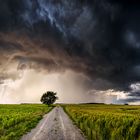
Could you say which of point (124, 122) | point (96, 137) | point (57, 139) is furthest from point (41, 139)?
point (124, 122)

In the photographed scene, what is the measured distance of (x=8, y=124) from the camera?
1478 inches

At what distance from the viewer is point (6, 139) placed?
24578 millimetres

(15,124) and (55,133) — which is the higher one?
(15,124)

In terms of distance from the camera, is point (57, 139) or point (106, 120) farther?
point (57, 139)

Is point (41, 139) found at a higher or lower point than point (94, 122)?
lower

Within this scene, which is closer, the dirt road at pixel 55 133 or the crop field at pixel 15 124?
the dirt road at pixel 55 133

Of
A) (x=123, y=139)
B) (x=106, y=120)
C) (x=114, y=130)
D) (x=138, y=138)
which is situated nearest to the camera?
(x=138, y=138)

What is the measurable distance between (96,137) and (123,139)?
716 centimetres

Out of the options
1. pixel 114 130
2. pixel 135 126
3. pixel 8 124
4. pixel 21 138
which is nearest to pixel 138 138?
pixel 135 126

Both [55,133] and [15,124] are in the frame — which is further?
[15,124]

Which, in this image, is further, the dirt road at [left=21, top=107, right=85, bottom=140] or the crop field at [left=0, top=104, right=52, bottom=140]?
the crop field at [left=0, top=104, right=52, bottom=140]

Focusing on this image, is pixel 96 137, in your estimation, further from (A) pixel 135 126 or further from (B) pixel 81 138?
(A) pixel 135 126

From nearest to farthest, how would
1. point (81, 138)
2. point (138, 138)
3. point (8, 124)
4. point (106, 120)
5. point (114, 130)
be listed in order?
point (138, 138) < point (114, 130) < point (106, 120) < point (81, 138) < point (8, 124)

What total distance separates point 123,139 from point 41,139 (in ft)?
30.7
